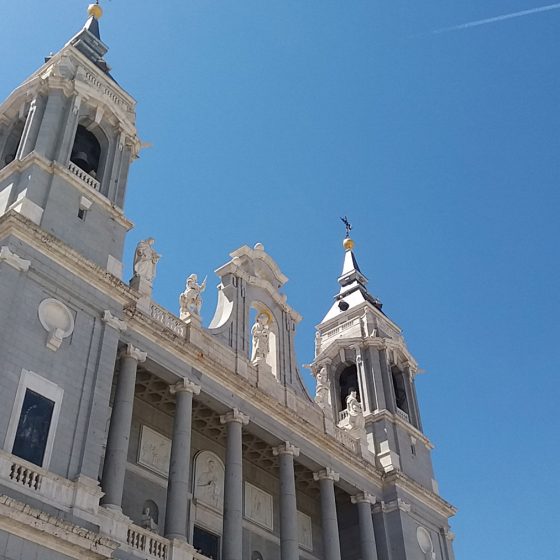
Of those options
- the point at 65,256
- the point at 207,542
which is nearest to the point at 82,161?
the point at 65,256

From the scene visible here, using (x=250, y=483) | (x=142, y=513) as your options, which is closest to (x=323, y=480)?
(x=250, y=483)

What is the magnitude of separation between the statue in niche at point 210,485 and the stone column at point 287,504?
212 cm

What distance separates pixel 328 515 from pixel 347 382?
11243 millimetres

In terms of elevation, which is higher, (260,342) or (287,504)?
(260,342)

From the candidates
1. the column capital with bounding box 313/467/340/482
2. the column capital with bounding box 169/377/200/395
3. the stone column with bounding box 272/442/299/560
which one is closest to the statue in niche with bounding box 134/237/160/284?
the column capital with bounding box 169/377/200/395

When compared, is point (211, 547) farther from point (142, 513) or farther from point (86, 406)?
point (86, 406)

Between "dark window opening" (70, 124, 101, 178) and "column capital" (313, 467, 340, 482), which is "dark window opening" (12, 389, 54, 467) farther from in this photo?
"column capital" (313, 467, 340, 482)

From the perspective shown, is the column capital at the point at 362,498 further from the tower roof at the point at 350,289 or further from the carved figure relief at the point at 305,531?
the tower roof at the point at 350,289

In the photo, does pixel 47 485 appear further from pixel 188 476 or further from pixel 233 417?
pixel 233 417

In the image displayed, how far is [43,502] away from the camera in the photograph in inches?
690

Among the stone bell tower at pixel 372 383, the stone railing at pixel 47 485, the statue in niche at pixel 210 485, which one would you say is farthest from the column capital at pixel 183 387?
the stone bell tower at pixel 372 383

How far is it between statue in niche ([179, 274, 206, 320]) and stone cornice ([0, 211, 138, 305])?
3960 millimetres

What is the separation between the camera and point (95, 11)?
1326 inches

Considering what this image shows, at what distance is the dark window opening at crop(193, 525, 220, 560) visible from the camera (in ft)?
83.6
